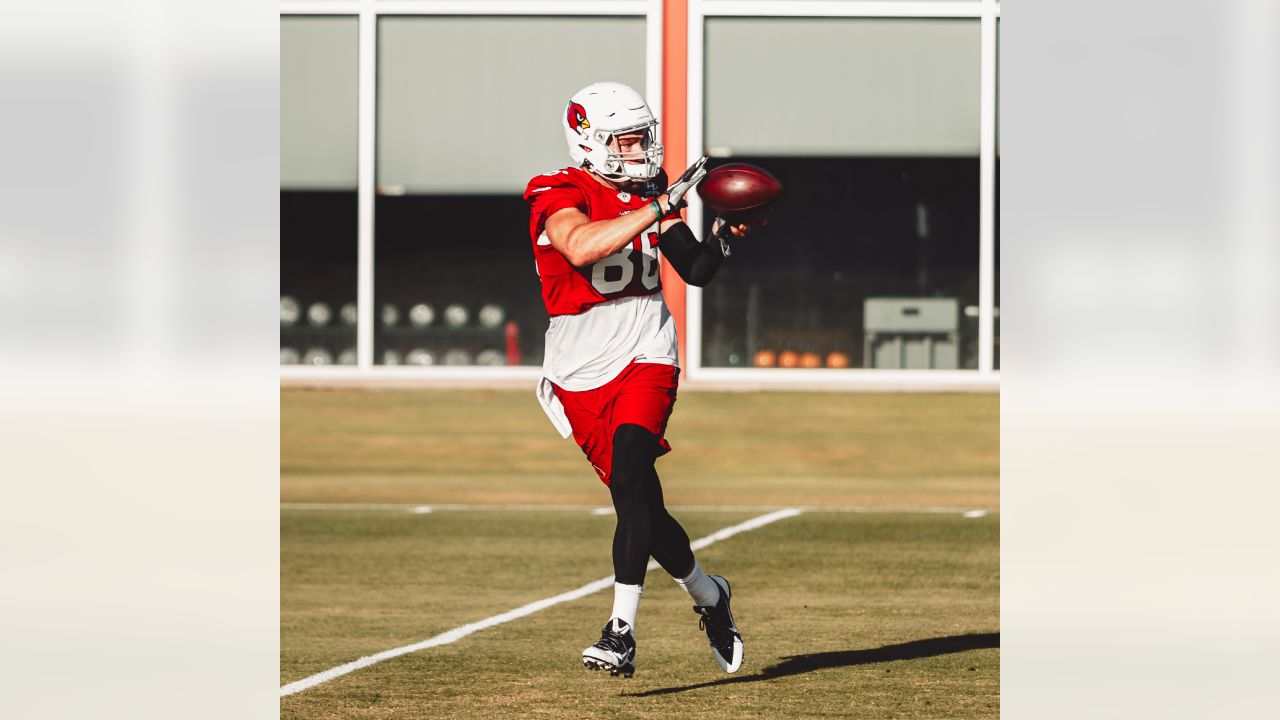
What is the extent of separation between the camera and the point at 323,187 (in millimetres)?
17016

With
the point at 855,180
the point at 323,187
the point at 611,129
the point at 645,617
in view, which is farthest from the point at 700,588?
the point at 323,187

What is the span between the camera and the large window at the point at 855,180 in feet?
54.2

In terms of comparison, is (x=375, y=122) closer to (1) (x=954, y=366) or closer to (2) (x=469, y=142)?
(2) (x=469, y=142)

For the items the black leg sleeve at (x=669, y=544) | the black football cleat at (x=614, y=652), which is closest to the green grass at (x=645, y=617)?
the black football cleat at (x=614, y=652)

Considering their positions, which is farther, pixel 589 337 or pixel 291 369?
pixel 291 369

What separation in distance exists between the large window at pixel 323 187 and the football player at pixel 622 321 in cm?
1076

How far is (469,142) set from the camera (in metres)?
16.8

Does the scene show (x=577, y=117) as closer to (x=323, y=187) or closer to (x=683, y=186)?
(x=683, y=186)

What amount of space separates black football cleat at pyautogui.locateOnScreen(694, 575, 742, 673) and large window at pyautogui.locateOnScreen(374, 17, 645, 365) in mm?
10343

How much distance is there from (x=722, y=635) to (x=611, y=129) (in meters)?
1.72

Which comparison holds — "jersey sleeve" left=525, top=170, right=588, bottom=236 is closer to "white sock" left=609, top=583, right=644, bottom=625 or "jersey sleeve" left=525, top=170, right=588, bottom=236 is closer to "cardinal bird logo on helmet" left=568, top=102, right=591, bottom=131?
"cardinal bird logo on helmet" left=568, top=102, right=591, bottom=131
